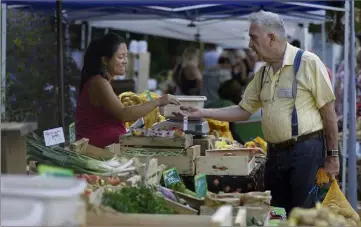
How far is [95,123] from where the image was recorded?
5559mm

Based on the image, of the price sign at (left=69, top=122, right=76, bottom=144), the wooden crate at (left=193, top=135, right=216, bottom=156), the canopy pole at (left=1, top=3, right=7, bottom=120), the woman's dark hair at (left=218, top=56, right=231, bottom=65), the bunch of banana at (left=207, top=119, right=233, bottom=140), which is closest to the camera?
the price sign at (left=69, top=122, right=76, bottom=144)

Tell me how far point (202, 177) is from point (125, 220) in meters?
0.83

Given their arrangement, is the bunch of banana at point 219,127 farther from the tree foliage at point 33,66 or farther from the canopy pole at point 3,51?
the canopy pole at point 3,51

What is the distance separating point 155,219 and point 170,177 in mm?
1515

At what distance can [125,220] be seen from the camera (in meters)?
3.32

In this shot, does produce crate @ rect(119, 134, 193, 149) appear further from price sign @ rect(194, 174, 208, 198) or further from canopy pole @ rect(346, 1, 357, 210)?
canopy pole @ rect(346, 1, 357, 210)

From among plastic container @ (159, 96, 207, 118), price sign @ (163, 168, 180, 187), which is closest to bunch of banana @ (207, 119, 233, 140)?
plastic container @ (159, 96, 207, 118)

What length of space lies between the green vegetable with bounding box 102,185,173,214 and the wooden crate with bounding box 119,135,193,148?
1.40 m

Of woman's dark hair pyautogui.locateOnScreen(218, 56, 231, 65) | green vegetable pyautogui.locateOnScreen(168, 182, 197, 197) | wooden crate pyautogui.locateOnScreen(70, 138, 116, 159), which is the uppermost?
woman's dark hair pyautogui.locateOnScreen(218, 56, 231, 65)

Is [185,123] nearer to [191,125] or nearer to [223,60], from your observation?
[191,125]

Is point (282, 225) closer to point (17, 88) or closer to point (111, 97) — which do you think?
point (111, 97)

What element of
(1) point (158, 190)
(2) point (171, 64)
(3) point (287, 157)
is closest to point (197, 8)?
(3) point (287, 157)

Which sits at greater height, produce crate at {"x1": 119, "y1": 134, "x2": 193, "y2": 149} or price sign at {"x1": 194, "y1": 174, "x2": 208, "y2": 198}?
produce crate at {"x1": 119, "y1": 134, "x2": 193, "y2": 149}

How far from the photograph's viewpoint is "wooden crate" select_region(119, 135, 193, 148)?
5.32 m
